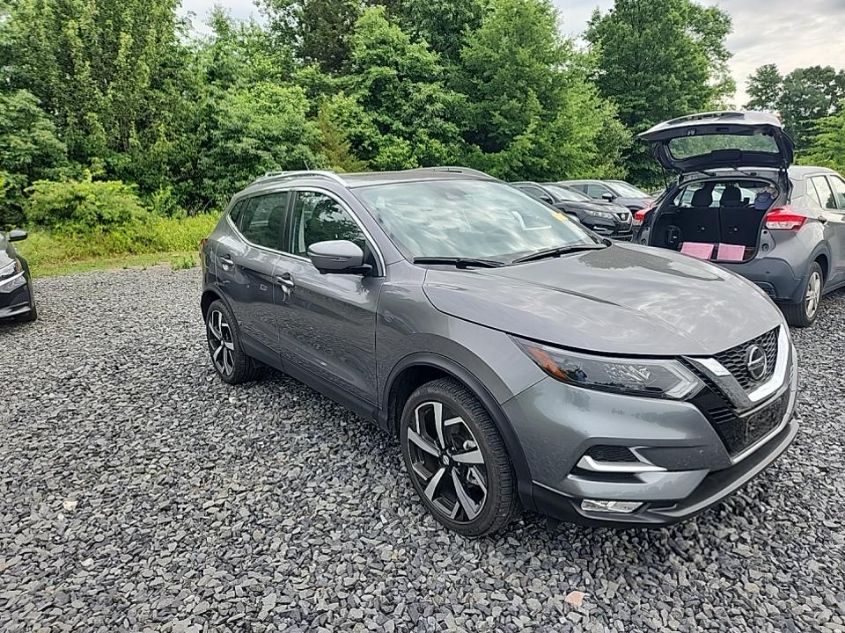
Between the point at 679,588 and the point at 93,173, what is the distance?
15.3 meters

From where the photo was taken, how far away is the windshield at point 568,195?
12383 millimetres

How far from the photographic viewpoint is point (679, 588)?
79.6 inches

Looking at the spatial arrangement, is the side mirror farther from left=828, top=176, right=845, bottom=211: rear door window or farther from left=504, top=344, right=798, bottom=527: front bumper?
left=828, top=176, right=845, bottom=211: rear door window

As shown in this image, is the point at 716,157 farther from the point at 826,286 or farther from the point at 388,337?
the point at 388,337

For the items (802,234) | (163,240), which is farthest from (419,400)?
(163,240)

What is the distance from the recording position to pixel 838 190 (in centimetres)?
566

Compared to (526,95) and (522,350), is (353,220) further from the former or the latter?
(526,95)

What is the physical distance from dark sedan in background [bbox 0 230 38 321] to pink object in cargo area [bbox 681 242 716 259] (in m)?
7.15

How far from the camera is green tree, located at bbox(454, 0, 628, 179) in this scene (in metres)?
20.3

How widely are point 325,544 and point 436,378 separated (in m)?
0.88

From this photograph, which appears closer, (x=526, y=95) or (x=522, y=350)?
(x=522, y=350)

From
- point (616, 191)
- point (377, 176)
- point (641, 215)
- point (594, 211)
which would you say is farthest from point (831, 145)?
→ point (377, 176)

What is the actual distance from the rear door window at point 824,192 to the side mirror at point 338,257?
4.99m

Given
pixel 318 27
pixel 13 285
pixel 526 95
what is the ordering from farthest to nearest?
pixel 318 27, pixel 526 95, pixel 13 285
